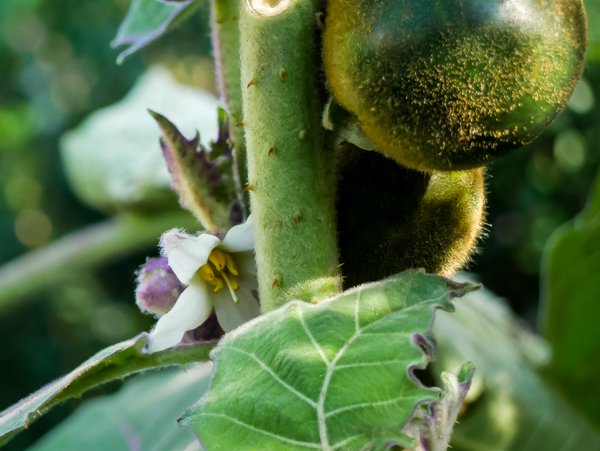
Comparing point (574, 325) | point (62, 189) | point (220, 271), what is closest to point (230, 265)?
point (220, 271)

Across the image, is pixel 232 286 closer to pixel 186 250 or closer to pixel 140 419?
pixel 186 250

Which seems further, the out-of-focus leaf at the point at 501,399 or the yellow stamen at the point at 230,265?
the out-of-focus leaf at the point at 501,399

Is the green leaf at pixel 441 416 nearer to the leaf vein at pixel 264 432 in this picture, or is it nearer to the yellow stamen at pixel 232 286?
the leaf vein at pixel 264 432

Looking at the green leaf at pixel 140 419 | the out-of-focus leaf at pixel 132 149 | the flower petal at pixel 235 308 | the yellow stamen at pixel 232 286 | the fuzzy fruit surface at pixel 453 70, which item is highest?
the fuzzy fruit surface at pixel 453 70

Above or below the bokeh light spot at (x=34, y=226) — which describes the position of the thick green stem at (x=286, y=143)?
above

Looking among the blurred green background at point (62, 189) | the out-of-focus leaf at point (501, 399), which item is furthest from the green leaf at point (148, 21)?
the blurred green background at point (62, 189)

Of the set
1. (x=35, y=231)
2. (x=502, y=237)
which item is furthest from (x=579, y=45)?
(x=35, y=231)

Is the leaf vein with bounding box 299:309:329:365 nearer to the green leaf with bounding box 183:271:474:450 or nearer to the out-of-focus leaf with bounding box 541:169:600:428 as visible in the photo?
the green leaf with bounding box 183:271:474:450
